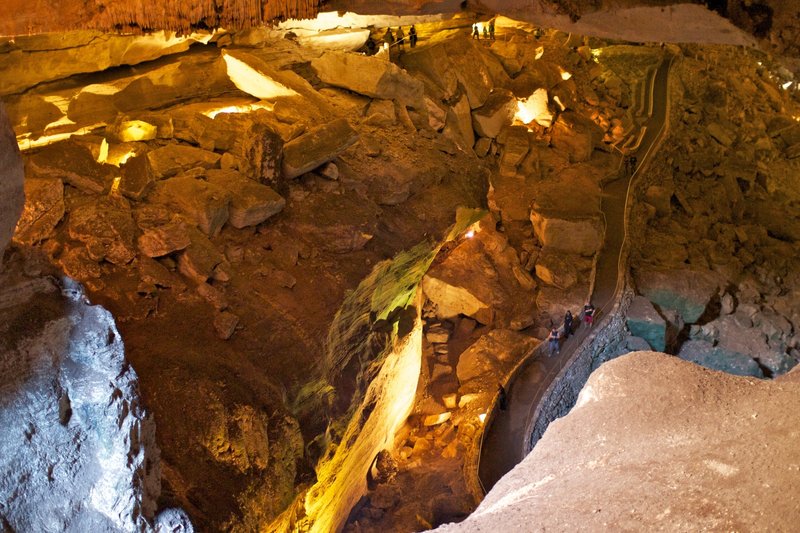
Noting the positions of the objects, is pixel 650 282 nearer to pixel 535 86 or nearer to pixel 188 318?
pixel 535 86

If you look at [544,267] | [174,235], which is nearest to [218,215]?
[174,235]

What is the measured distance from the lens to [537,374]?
472 inches

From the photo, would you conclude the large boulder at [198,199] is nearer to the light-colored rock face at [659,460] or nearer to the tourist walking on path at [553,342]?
the light-colored rock face at [659,460]

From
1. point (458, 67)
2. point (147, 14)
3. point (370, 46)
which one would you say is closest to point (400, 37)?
point (370, 46)

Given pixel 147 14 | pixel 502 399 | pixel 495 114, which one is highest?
pixel 147 14

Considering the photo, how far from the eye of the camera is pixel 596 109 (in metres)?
17.8

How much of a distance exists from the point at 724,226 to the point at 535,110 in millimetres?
5502

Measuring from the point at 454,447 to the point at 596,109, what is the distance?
1063 cm

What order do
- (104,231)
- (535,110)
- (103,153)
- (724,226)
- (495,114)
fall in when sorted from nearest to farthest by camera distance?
(104,231) < (103,153) < (724,226) < (495,114) < (535,110)

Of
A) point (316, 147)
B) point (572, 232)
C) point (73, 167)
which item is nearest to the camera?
point (73, 167)

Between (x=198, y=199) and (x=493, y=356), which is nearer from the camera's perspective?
(x=198, y=199)

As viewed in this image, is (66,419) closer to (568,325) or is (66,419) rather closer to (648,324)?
(568,325)

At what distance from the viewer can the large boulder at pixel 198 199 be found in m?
7.91

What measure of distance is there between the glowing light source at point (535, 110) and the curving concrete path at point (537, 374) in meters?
2.49
